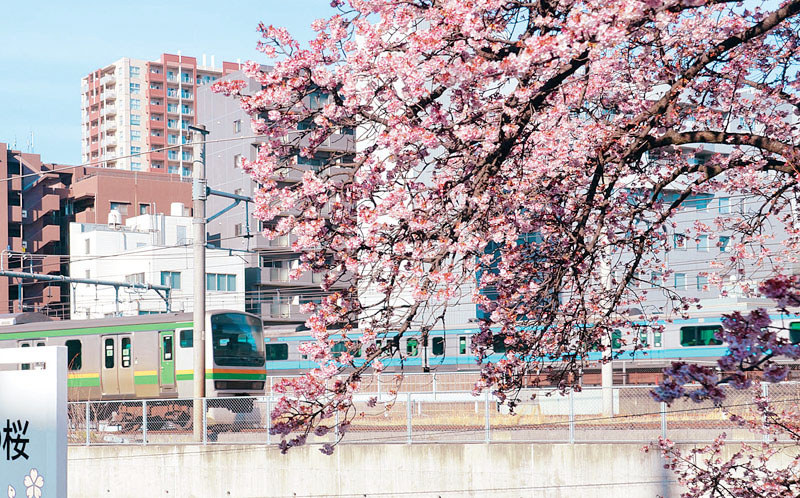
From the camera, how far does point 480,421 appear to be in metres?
20.2

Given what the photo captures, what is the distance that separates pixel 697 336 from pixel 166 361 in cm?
1986

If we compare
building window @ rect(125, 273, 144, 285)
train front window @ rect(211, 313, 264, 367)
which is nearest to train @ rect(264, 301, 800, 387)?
train front window @ rect(211, 313, 264, 367)

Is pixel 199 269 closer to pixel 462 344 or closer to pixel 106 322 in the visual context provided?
pixel 106 322

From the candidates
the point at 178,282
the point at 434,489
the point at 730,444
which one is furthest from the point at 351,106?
the point at 178,282

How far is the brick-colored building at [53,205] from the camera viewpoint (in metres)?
72.2

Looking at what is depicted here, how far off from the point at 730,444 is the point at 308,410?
28.4 feet

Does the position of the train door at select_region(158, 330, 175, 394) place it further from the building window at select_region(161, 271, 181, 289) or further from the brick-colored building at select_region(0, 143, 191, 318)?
the brick-colored building at select_region(0, 143, 191, 318)

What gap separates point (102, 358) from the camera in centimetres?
2752

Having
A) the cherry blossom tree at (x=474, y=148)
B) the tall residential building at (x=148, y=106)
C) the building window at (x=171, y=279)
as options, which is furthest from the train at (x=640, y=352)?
the tall residential building at (x=148, y=106)

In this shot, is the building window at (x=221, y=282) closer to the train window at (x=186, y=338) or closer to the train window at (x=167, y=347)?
the train window at (x=167, y=347)

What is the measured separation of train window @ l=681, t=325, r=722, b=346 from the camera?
120 ft

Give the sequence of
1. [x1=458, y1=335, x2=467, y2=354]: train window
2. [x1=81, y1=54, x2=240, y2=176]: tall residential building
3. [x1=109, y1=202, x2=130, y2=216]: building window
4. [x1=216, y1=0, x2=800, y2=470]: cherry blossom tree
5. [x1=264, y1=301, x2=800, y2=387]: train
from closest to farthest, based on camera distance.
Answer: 1. [x1=216, y1=0, x2=800, y2=470]: cherry blossom tree
2. [x1=264, y1=301, x2=800, y2=387]: train
3. [x1=458, y1=335, x2=467, y2=354]: train window
4. [x1=109, y1=202, x2=130, y2=216]: building window
5. [x1=81, y1=54, x2=240, y2=176]: tall residential building

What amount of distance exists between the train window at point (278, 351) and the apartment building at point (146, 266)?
12.2 m

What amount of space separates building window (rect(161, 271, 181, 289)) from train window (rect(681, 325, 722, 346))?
31.4 m
